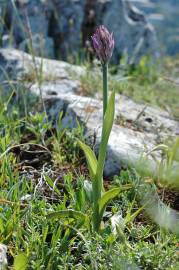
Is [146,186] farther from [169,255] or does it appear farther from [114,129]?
[114,129]

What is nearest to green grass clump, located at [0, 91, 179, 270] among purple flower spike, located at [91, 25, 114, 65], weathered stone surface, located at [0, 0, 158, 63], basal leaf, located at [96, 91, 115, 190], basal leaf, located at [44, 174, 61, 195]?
basal leaf, located at [44, 174, 61, 195]

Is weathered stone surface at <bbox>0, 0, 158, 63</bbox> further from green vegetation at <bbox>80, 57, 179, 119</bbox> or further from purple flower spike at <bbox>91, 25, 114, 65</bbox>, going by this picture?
purple flower spike at <bbox>91, 25, 114, 65</bbox>

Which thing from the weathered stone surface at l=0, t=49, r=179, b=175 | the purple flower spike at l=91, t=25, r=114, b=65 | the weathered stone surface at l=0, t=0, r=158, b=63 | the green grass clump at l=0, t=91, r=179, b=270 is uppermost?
the purple flower spike at l=91, t=25, r=114, b=65

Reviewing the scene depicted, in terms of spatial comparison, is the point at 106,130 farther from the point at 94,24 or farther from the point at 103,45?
the point at 94,24

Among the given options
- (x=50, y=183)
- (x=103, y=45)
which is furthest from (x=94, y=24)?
(x=103, y=45)

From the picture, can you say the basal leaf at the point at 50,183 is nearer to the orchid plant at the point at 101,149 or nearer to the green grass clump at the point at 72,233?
the green grass clump at the point at 72,233

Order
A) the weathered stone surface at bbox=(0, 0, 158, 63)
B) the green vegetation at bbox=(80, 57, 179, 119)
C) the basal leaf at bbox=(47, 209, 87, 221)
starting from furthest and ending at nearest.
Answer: the weathered stone surface at bbox=(0, 0, 158, 63) → the green vegetation at bbox=(80, 57, 179, 119) → the basal leaf at bbox=(47, 209, 87, 221)
